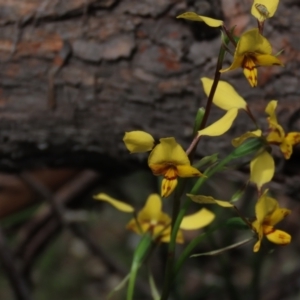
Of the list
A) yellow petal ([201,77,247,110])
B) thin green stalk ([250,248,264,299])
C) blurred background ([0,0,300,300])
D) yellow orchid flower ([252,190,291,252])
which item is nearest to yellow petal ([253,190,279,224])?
yellow orchid flower ([252,190,291,252])

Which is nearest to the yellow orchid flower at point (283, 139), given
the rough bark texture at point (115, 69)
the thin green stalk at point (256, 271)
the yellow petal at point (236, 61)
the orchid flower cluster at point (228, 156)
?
Result: the orchid flower cluster at point (228, 156)

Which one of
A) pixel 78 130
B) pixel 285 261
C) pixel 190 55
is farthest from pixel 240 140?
pixel 285 261

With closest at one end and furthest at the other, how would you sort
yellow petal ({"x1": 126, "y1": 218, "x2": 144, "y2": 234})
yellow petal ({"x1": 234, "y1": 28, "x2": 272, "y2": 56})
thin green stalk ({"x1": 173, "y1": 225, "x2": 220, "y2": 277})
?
yellow petal ({"x1": 234, "y1": 28, "x2": 272, "y2": 56})
thin green stalk ({"x1": 173, "y1": 225, "x2": 220, "y2": 277})
yellow petal ({"x1": 126, "y1": 218, "x2": 144, "y2": 234})

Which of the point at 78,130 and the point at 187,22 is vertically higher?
the point at 187,22

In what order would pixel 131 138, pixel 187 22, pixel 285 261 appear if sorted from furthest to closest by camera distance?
pixel 285 261, pixel 187 22, pixel 131 138

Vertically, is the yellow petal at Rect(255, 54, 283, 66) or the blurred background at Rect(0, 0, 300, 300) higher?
the yellow petal at Rect(255, 54, 283, 66)

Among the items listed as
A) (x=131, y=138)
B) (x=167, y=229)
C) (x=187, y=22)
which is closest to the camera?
(x=131, y=138)

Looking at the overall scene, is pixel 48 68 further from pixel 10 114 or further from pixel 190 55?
pixel 190 55

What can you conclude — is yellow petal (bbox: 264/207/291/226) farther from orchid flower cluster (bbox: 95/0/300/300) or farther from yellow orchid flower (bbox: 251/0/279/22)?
yellow orchid flower (bbox: 251/0/279/22)

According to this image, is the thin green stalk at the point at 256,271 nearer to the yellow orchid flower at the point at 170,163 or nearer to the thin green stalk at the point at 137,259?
the thin green stalk at the point at 137,259
